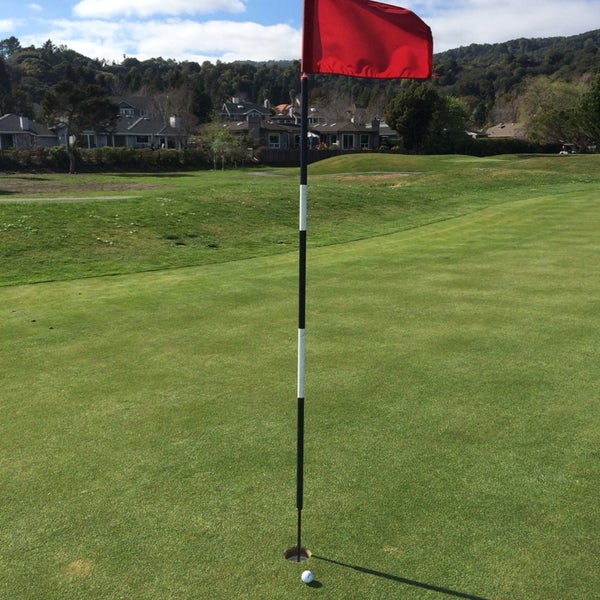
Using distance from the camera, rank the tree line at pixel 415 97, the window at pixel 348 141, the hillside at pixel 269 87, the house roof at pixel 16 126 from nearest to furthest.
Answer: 1. the tree line at pixel 415 97
2. the house roof at pixel 16 126
3. the window at pixel 348 141
4. the hillside at pixel 269 87

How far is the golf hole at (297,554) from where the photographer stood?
417cm

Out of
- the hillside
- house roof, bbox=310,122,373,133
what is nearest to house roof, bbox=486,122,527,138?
the hillside

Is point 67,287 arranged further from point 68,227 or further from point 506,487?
point 506,487

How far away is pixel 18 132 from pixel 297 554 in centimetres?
9849

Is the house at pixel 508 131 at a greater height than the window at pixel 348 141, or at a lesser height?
greater

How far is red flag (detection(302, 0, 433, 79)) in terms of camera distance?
14.3 feet

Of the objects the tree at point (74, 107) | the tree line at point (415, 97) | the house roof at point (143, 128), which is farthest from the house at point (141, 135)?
the tree at point (74, 107)

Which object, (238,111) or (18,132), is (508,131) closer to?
(238,111)

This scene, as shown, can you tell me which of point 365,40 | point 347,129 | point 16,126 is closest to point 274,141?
point 347,129

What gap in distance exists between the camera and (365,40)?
4594 mm

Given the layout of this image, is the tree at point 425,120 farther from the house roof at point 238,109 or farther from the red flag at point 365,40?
the red flag at point 365,40

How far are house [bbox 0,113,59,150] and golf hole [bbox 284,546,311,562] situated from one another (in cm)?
9665

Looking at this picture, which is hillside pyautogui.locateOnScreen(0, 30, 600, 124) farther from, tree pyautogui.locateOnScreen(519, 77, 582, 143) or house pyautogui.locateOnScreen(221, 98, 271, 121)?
tree pyautogui.locateOnScreen(519, 77, 582, 143)

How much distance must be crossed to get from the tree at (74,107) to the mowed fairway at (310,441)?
2005 inches
